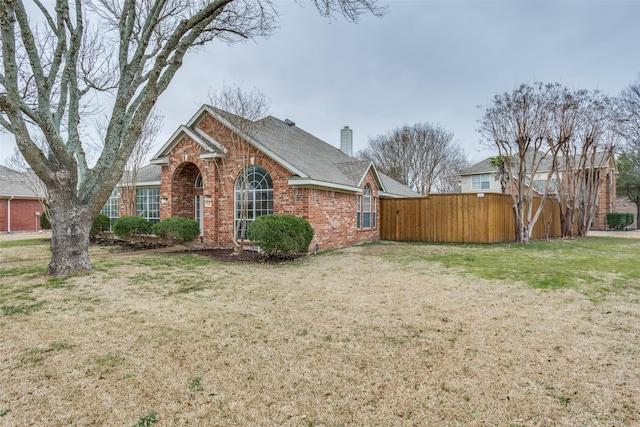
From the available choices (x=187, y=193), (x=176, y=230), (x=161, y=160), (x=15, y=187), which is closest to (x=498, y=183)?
(x=187, y=193)

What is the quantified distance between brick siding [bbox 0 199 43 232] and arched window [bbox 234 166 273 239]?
19.1 metres

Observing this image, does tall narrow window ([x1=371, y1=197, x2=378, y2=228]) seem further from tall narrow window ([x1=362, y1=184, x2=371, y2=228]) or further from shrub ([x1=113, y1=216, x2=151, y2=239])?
shrub ([x1=113, y1=216, x2=151, y2=239])

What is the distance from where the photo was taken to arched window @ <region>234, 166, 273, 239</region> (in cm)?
1202

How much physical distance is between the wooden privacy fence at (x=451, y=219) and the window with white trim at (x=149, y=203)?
36.3 feet

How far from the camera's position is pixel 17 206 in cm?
2245

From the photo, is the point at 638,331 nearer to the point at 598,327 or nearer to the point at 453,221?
the point at 598,327

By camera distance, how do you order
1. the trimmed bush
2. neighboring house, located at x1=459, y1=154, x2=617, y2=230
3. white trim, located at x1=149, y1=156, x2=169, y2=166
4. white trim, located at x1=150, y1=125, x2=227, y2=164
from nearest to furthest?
1. the trimmed bush
2. white trim, located at x1=150, y1=125, x2=227, y2=164
3. white trim, located at x1=149, y1=156, x2=169, y2=166
4. neighboring house, located at x1=459, y1=154, x2=617, y2=230

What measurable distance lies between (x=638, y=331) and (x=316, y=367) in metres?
4.16

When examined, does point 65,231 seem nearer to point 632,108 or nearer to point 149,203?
point 149,203

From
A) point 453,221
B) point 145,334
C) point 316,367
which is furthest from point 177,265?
point 453,221

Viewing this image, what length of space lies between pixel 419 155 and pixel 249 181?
2349 cm

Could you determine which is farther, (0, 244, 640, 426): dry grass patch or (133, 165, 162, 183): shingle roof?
(133, 165, 162, 183): shingle roof

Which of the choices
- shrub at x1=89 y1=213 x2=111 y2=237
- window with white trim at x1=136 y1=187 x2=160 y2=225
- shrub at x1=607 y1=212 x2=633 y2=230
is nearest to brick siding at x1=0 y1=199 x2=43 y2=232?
shrub at x1=89 y1=213 x2=111 y2=237

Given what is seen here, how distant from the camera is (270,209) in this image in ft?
39.5
